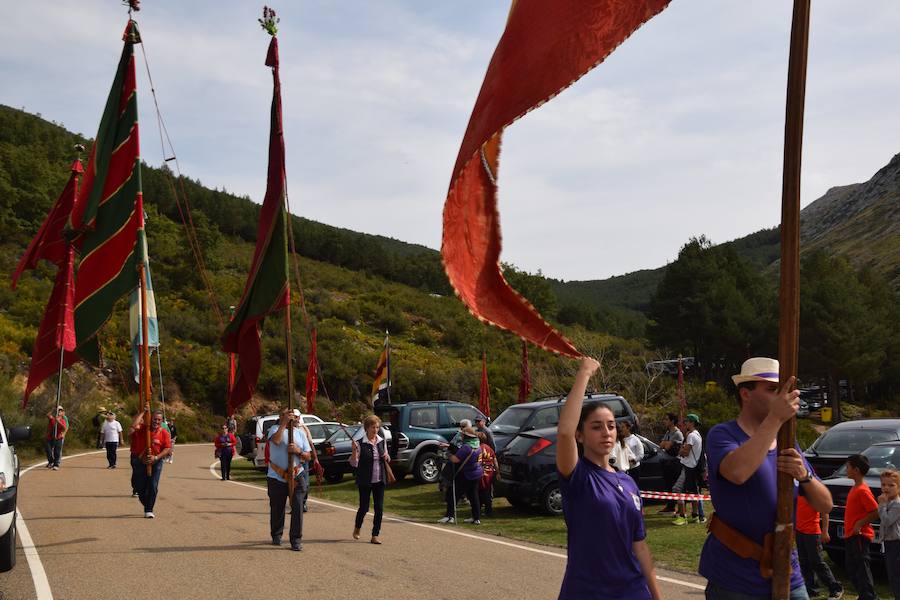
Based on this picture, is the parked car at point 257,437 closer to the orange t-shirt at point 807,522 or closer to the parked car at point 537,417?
the parked car at point 537,417

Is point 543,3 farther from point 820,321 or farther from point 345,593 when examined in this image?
point 820,321

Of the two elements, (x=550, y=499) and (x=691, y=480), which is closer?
(x=691, y=480)

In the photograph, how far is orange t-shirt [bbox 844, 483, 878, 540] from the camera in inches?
313

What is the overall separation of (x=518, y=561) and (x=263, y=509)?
7141 mm

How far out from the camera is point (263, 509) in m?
16.0

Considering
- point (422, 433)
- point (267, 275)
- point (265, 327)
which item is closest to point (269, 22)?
point (267, 275)

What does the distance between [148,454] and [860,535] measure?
9744 millimetres

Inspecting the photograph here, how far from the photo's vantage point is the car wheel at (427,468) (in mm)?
20484

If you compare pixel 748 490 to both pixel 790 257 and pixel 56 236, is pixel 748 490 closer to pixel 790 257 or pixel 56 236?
pixel 790 257

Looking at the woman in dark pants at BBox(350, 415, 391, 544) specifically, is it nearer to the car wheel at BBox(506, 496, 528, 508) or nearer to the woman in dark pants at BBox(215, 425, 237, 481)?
the car wheel at BBox(506, 496, 528, 508)

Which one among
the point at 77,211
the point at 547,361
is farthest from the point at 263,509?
the point at 547,361

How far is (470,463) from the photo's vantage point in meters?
14.2

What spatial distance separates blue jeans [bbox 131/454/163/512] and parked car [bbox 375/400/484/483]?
7.10 metres

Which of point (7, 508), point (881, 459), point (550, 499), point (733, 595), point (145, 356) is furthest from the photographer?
point (550, 499)
